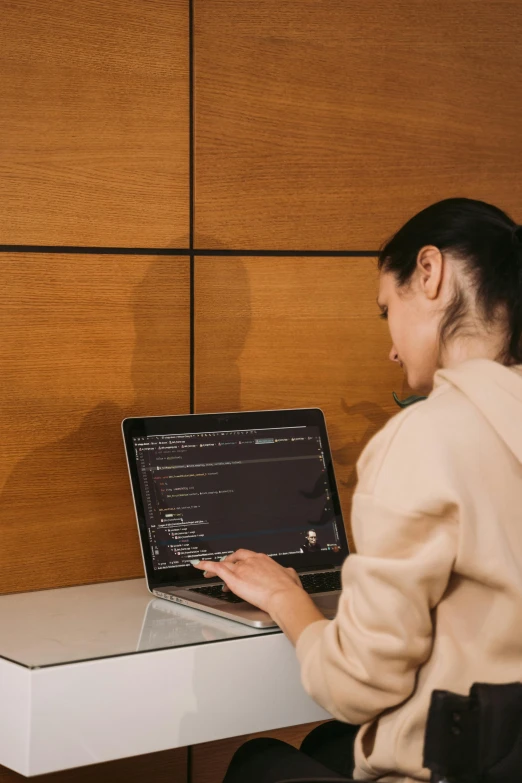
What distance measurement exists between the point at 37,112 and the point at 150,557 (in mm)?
784

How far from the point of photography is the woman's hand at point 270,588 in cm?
127

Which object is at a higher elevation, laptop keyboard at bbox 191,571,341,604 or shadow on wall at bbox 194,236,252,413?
shadow on wall at bbox 194,236,252,413

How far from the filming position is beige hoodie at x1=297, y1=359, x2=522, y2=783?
3.30 ft

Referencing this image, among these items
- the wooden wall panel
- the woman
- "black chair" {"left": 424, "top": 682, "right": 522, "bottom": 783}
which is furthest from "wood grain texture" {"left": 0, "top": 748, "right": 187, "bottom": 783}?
"black chair" {"left": 424, "top": 682, "right": 522, "bottom": 783}

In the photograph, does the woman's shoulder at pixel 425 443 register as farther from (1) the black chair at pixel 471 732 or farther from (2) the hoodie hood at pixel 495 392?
(1) the black chair at pixel 471 732

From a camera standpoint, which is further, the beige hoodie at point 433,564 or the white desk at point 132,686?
the white desk at point 132,686

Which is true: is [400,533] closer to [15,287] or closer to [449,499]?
[449,499]

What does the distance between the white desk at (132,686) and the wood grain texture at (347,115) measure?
0.78 meters

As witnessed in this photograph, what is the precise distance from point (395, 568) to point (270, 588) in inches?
16.0

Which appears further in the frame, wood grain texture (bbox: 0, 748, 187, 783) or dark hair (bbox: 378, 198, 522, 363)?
wood grain texture (bbox: 0, 748, 187, 783)

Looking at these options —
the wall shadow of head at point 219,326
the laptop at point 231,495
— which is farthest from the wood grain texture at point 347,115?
the laptop at point 231,495

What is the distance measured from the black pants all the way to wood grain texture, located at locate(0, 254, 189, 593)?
19.6 inches

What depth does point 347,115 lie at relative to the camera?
1917 mm

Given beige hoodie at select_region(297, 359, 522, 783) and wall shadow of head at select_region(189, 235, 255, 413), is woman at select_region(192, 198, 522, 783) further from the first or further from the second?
wall shadow of head at select_region(189, 235, 255, 413)
